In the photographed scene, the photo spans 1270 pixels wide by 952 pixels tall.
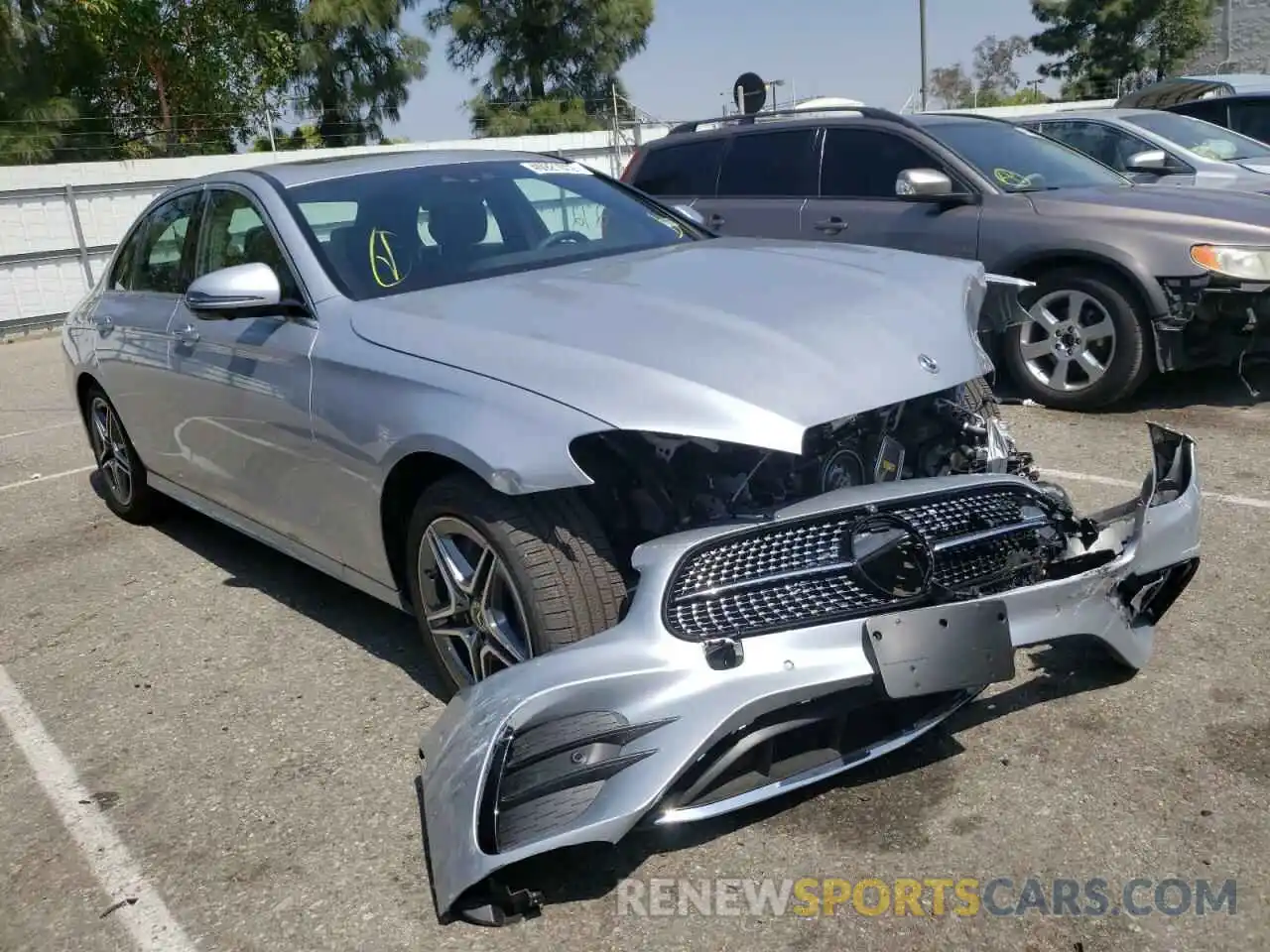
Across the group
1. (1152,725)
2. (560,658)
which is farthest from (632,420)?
(1152,725)

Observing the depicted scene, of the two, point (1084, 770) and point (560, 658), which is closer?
point (560, 658)

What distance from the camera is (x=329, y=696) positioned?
3717 mm

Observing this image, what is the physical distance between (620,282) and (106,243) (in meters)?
14.5

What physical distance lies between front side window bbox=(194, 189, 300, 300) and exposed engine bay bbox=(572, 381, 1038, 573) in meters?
1.40

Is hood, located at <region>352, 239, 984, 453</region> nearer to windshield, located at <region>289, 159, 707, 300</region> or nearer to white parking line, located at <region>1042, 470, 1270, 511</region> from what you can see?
windshield, located at <region>289, 159, 707, 300</region>

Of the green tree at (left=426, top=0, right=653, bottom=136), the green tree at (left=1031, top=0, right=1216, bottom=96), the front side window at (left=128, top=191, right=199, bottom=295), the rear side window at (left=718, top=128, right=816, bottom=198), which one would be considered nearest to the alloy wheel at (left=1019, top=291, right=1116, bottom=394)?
the rear side window at (left=718, top=128, right=816, bottom=198)

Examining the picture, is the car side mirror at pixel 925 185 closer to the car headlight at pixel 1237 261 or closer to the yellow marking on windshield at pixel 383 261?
the car headlight at pixel 1237 261

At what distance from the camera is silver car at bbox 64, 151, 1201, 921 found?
8.20 feet

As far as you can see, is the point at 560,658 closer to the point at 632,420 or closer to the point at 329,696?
the point at 632,420

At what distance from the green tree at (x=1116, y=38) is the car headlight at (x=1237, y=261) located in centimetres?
4025

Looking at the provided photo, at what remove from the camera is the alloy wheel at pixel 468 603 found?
3027mm

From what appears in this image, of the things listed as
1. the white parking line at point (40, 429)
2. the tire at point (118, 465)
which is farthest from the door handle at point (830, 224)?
the white parking line at point (40, 429)

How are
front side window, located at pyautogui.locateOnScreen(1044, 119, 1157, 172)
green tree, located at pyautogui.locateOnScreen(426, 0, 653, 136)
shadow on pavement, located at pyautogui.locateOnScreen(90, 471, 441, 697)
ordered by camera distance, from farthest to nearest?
green tree, located at pyautogui.locateOnScreen(426, 0, 653, 136) → front side window, located at pyautogui.locateOnScreen(1044, 119, 1157, 172) → shadow on pavement, located at pyautogui.locateOnScreen(90, 471, 441, 697)

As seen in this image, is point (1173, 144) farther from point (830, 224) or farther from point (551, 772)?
point (551, 772)
